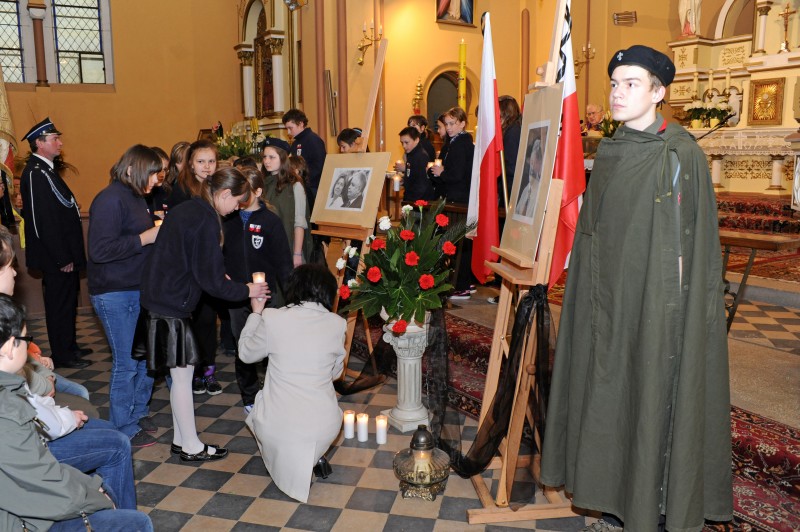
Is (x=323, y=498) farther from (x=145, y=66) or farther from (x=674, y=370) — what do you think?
(x=145, y=66)

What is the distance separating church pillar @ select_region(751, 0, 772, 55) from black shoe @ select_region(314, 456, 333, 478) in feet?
29.7

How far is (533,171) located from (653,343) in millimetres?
1119

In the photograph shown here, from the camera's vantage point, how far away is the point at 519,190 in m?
3.24

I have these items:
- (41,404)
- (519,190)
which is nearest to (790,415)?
(519,190)

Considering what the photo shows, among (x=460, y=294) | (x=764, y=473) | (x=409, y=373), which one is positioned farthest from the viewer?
(x=460, y=294)

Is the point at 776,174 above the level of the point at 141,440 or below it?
above

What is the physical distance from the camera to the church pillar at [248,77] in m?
13.7

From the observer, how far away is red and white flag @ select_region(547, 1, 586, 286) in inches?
118

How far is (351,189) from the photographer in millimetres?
4715

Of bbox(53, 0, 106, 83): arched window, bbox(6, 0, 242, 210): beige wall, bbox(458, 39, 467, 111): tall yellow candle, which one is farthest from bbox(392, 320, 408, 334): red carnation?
bbox(53, 0, 106, 83): arched window

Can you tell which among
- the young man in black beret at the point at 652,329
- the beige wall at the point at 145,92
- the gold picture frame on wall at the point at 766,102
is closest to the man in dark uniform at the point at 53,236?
the young man in black beret at the point at 652,329

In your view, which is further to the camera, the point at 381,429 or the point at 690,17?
the point at 690,17

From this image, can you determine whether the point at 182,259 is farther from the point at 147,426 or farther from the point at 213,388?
the point at 213,388

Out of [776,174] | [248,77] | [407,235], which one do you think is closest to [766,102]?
[776,174]
